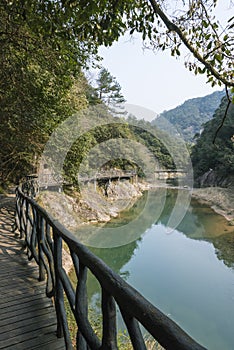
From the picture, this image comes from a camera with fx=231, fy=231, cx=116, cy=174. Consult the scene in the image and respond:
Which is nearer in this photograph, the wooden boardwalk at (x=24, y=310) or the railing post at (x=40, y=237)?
the wooden boardwalk at (x=24, y=310)

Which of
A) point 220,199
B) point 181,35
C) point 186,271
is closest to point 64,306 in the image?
point 181,35

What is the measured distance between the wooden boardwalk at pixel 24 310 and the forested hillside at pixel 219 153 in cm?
1854

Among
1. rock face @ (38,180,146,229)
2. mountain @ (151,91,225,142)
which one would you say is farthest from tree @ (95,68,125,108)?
mountain @ (151,91,225,142)

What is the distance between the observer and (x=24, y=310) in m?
1.73

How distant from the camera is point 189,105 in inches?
3974

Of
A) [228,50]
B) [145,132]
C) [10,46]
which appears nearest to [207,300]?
[228,50]

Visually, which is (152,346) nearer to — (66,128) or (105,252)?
(105,252)

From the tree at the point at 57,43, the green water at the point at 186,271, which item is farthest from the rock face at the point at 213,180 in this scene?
the tree at the point at 57,43

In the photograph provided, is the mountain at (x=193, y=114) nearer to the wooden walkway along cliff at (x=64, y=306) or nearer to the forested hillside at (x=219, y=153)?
the forested hillside at (x=219, y=153)

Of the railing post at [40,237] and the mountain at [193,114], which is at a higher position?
the mountain at [193,114]

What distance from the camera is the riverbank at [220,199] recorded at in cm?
1628

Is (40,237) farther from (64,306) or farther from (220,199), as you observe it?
(220,199)

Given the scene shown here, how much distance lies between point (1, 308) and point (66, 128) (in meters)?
8.17

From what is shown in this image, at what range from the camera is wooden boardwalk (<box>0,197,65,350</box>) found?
4.65 ft
